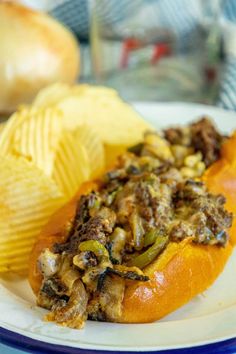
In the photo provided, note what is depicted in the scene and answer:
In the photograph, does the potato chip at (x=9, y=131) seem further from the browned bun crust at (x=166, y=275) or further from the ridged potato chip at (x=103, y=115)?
the browned bun crust at (x=166, y=275)

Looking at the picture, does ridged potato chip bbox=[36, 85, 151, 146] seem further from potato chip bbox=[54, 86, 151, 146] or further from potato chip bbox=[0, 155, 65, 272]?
potato chip bbox=[0, 155, 65, 272]

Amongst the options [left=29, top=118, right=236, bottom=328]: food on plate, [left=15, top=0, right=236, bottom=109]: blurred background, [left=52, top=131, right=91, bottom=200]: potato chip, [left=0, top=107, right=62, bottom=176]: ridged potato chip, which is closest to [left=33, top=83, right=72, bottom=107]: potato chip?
[left=0, top=107, right=62, bottom=176]: ridged potato chip

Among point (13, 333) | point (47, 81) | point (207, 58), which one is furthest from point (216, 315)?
point (207, 58)

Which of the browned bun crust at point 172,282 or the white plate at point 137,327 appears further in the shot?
the browned bun crust at point 172,282

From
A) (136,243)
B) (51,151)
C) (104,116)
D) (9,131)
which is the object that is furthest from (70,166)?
(136,243)

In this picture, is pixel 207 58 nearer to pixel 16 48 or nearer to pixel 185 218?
pixel 16 48

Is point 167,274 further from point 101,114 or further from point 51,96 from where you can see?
point 51,96

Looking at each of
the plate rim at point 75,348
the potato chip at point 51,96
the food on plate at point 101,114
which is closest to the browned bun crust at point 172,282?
the plate rim at point 75,348
